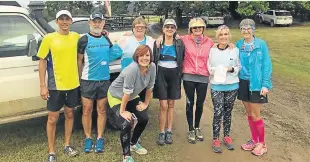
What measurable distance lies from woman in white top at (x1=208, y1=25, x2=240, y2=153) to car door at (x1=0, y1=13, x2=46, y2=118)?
241 cm

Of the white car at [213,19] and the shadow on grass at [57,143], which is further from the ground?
the white car at [213,19]

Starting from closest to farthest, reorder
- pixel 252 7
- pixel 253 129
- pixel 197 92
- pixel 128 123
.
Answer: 1. pixel 128 123
2. pixel 253 129
3. pixel 197 92
4. pixel 252 7

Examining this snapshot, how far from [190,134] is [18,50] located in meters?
2.74

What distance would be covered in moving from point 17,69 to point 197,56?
2439mm

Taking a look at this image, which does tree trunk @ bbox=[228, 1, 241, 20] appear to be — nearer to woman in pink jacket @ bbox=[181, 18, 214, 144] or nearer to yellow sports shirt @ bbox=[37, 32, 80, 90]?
woman in pink jacket @ bbox=[181, 18, 214, 144]

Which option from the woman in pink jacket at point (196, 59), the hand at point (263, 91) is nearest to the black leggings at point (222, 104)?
the woman in pink jacket at point (196, 59)

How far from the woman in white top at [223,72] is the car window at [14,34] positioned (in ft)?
8.15

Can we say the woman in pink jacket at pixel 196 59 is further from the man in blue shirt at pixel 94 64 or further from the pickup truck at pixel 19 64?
the pickup truck at pixel 19 64

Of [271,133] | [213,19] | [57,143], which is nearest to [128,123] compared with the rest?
[57,143]

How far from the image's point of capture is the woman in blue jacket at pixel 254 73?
4613 mm

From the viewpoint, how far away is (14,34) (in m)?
4.90

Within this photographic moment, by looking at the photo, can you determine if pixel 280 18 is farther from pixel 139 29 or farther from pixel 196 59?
pixel 139 29

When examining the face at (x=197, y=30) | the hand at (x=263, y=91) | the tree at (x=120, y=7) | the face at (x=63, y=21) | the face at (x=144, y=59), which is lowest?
the hand at (x=263, y=91)

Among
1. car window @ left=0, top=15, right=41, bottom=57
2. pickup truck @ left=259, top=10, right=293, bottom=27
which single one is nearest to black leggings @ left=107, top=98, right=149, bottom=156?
car window @ left=0, top=15, right=41, bottom=57
